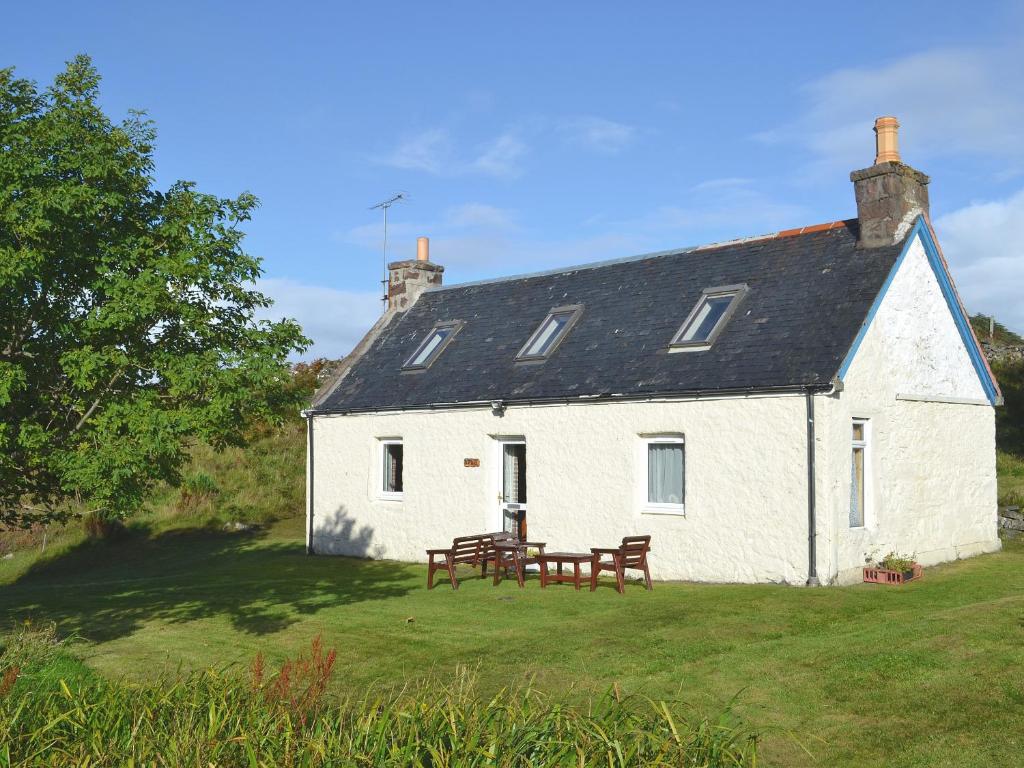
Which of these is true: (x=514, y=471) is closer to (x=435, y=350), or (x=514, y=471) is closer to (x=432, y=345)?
(x=435, y=350)

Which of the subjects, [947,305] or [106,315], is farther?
[947,305]

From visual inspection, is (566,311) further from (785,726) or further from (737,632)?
(785,726)

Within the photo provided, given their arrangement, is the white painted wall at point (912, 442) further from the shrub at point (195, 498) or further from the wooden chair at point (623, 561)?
the shrub at point (195, 498)

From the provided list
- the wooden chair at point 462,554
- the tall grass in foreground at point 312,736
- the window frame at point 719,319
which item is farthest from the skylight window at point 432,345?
the tall grass in foreground at point 312,736

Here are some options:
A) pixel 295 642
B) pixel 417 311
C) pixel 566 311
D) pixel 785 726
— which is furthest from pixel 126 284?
pixel 417 311

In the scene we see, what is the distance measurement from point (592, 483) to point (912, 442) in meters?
5.34

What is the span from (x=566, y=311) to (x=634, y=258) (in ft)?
6.28

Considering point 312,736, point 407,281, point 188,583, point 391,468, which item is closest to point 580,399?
point 391,468

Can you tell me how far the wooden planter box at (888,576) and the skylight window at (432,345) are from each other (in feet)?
31.4

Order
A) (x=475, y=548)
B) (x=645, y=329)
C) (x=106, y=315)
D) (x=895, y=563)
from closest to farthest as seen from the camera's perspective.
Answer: (x=106, y=315) < (x=895, y=563) < (x=475, y=548) < (x=645, y=329)

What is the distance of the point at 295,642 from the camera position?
11352 millimetres

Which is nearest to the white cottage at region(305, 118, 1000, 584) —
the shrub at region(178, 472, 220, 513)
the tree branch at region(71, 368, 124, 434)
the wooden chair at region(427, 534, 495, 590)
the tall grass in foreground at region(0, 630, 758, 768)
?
the wooden chair at region(427, 534, 495, 590)

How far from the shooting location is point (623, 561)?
1431 centimetres

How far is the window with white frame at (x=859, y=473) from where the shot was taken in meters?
15.2
